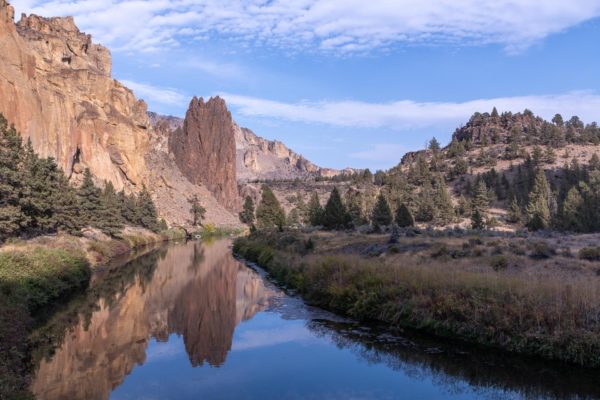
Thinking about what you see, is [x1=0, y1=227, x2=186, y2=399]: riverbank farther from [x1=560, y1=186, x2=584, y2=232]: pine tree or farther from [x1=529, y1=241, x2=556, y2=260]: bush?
[x1=560, y1=186, x2=584, y2=232]: pine tree

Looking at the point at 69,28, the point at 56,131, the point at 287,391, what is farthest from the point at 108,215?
the point at 69,28

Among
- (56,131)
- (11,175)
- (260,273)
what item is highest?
(56,131)

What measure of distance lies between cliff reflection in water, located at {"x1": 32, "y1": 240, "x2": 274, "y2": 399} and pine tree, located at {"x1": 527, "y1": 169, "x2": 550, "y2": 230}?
47602 mm

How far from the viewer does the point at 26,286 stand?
77.2 feet

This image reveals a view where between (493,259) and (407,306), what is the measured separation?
927 centimetres

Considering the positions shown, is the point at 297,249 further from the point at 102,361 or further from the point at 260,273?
the point at 102,361

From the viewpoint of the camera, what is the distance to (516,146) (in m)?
146

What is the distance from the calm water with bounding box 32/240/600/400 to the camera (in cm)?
1362

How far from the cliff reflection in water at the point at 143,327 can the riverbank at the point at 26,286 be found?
3.45 feet

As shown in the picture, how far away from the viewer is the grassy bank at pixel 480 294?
15.0 metres

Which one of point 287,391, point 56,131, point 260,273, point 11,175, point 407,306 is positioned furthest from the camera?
point 56,131

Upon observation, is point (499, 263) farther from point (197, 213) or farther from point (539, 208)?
point (197, 213)

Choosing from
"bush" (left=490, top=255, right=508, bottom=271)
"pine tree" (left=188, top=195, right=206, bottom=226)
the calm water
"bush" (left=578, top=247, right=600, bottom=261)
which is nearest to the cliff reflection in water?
the calm water

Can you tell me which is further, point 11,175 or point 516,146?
point 516,146
